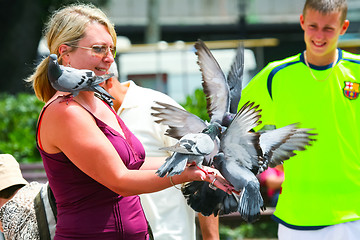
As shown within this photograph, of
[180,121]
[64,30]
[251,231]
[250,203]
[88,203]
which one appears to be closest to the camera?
[250,203]

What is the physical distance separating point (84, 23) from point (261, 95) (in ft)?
4.06

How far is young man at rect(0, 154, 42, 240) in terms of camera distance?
3043mm

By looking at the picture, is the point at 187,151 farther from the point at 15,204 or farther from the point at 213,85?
the point at 15,204


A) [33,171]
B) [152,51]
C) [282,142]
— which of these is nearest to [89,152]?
[282,142]

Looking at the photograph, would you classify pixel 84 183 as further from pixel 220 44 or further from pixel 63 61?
pixel 220 44

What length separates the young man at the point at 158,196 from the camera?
3.27m

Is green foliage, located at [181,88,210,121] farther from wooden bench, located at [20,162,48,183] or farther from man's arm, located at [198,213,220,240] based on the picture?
man's arm, located at [198,213,220,240]

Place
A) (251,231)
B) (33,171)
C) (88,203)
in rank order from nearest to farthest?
(88,203) → (33,171) → (251,231)

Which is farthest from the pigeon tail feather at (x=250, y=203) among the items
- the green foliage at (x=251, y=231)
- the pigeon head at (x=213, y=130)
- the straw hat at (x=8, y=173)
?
the green foliage at (x=251, y=231)

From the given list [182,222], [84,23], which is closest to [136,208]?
[182,222]

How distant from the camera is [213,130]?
229 centimetres

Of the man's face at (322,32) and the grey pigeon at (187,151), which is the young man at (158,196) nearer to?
the man's face at (322,32)

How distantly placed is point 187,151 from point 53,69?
2.36ft

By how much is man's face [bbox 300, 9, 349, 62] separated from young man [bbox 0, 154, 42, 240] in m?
1.78
